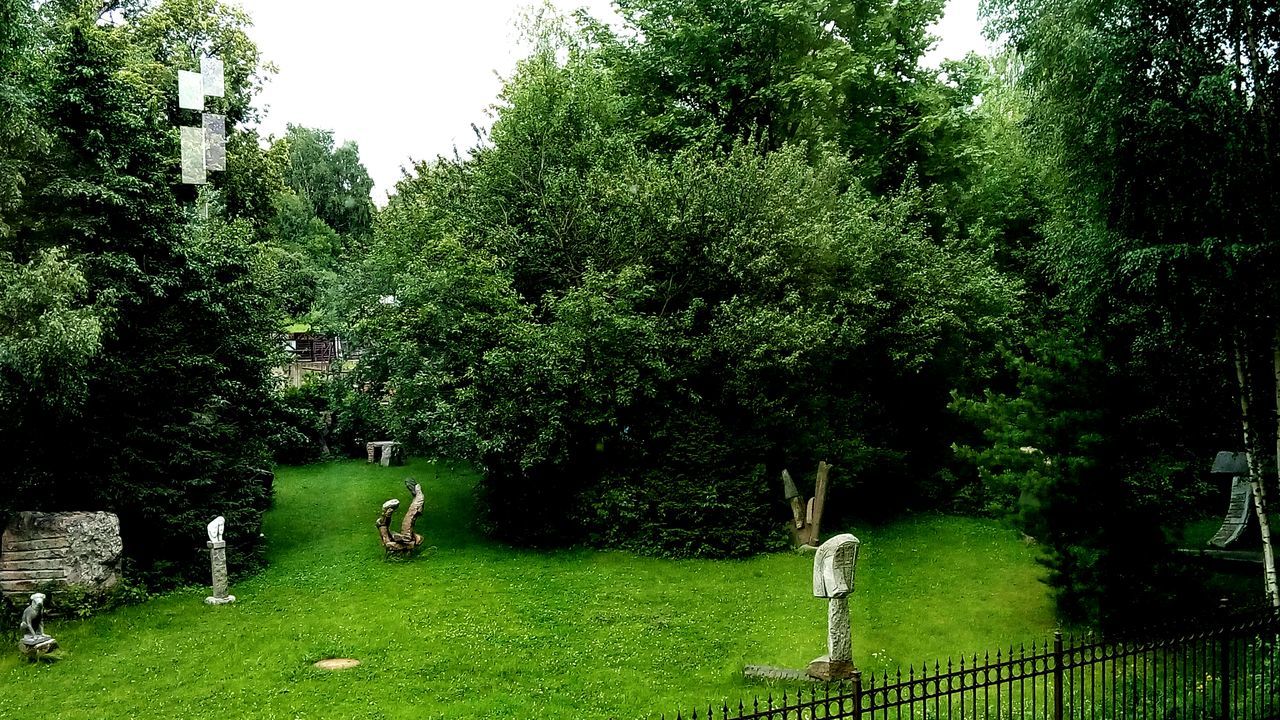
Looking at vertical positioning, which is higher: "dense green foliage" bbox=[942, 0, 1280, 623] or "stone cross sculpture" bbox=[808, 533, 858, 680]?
"dense green foliage" bbox=[942, 0, 1280, 623]

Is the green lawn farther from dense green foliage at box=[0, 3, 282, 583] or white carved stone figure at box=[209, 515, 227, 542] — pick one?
dense green foliage at box=[0, 3, 282, 583]

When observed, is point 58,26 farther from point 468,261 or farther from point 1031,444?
point 1031,444

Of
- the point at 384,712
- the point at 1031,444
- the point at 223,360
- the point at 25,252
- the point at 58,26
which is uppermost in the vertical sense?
the point at 58,26

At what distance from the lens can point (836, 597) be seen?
40.4ft

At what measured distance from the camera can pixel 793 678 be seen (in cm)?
1223

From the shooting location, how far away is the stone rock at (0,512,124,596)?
16.0 meters

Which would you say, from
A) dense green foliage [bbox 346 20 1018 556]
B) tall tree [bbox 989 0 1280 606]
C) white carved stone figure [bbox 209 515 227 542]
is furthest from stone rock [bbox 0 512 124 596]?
tall tree [bbox 989 0 1280 606]

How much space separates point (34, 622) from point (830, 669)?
1221cm

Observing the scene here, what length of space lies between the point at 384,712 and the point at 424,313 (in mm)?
10696

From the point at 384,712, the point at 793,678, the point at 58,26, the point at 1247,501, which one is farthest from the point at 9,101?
the point at 1247,501

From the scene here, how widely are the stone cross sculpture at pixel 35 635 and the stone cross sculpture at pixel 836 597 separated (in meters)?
11.7

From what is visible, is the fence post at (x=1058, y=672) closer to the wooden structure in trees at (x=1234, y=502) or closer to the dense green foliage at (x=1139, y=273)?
the dense green foliage at (x=1139, y=273)

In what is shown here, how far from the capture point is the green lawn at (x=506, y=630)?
40.2ft

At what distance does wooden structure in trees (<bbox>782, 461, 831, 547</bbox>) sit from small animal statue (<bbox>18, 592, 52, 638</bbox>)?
14213 mm
